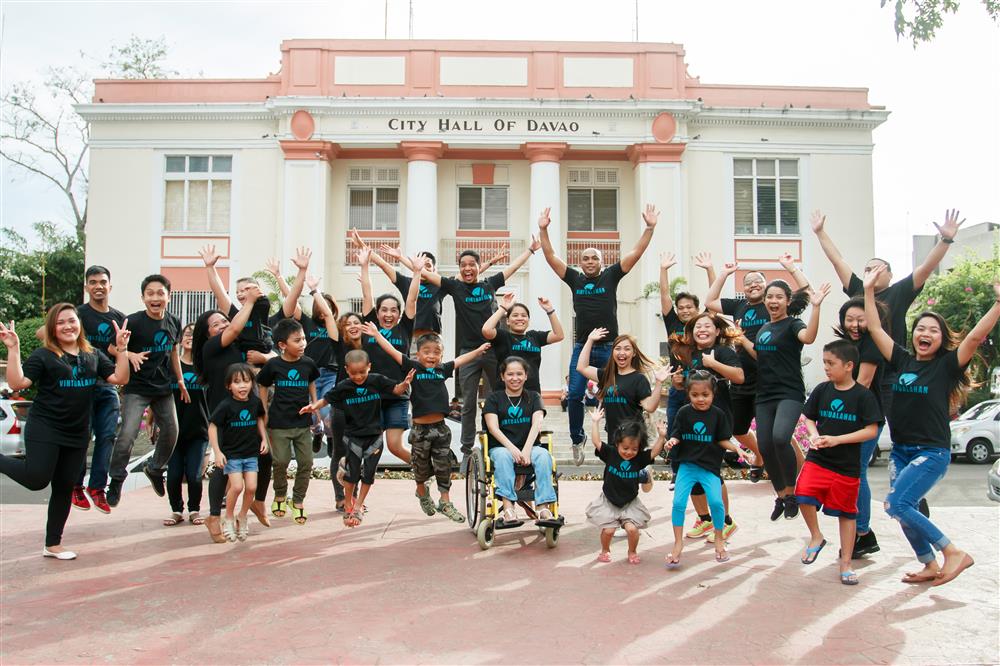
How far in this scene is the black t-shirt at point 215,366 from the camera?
314 inches

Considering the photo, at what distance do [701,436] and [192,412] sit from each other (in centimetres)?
495

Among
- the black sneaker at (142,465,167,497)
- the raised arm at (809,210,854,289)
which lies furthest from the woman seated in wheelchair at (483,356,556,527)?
the black sneaker at (142,465,167,497)

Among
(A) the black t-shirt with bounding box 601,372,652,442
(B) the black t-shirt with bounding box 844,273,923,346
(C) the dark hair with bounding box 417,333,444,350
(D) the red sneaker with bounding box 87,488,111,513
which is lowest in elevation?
(D) the red sneaker with bounding box 87,488,111,513

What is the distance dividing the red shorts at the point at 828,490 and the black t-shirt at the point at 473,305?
3.55 metres

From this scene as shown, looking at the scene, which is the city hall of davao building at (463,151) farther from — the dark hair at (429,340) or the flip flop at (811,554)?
the flip flop at (811,554)

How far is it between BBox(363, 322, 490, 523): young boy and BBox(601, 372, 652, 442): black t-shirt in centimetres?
135

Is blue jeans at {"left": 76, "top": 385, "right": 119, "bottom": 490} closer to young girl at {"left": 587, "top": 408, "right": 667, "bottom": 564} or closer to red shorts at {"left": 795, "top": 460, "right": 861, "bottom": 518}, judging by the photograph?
young girl at {"left": 587, "top": 408, "right": 667, "bottom": 564}

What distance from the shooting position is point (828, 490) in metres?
6.34

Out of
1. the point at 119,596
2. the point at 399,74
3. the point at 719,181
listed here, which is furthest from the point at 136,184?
the point at 119,596

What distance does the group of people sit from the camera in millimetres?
6336

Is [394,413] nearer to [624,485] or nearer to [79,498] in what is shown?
[624,485]

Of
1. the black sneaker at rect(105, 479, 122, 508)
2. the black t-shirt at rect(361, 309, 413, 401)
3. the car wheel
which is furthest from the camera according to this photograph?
the car wheel

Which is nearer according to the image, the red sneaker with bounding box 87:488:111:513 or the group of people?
the group of people

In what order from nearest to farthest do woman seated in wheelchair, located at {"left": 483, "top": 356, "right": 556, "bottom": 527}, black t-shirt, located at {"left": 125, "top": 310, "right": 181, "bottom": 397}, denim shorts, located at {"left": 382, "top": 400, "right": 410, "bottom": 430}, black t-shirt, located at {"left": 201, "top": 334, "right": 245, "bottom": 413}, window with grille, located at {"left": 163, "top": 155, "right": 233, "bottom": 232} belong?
1. woman seated in wheelchair, located at {"left": 483, "top": 356, "right": 556, "bottom": 527}
2. black t-shirt, located at {"left": 125, "top": 310, "right": 181, "bottom": 397}
3. black t-shirt, located at {"left": 201, "top": 334, "right": 245, "bottom": 413}
4. denim shorts, located at {"left": 382, "top": 400, "right": 410, "bottom": 430}
5. window with grille, located at {"left": 163, "top": 155, "right": 233, "bottom": 232}
